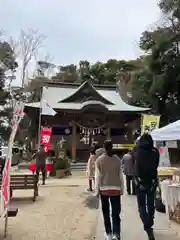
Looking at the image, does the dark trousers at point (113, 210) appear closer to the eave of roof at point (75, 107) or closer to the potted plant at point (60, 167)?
the potted plant at point (60, 167)

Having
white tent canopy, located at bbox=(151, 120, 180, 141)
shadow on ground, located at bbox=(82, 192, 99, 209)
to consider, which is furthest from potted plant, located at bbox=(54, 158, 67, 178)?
white tent canopy, located at bbox=(151, 120, 180, 141)

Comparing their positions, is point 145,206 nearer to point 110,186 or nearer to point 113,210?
point 113,210

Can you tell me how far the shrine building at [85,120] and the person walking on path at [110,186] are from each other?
1735 cm

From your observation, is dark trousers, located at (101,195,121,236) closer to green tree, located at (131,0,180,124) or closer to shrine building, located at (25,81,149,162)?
shrine building, located at (25,81,149,162)

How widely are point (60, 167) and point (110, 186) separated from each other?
12185mm

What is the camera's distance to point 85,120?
23.7 m

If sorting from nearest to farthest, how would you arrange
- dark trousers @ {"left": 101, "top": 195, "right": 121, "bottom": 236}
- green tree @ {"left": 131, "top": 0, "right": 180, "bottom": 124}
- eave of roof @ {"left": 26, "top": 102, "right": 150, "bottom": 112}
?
dark trousers @ {"left": 101, "top": 195, "right": 121, "bottom": 236}
eave of roof @ {"left": 26, "top": 102, "right": 150, "bottom": 112}
green tree @ {"left": 131, "top": 0, "right": 180, "bottom": 124}

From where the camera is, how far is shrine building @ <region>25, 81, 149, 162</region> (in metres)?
22.6

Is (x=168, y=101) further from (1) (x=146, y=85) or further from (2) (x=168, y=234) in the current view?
(2) (x=168, y=234)

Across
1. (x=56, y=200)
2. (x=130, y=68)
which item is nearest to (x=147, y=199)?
(x=56, y=200)

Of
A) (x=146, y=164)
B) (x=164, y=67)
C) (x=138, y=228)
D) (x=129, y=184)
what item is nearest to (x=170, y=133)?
(x=138, y=228)

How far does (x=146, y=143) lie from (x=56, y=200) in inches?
211

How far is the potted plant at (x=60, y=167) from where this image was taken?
53.6 ft

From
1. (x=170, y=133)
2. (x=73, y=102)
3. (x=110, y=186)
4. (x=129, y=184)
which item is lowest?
(x=129, y=184)
